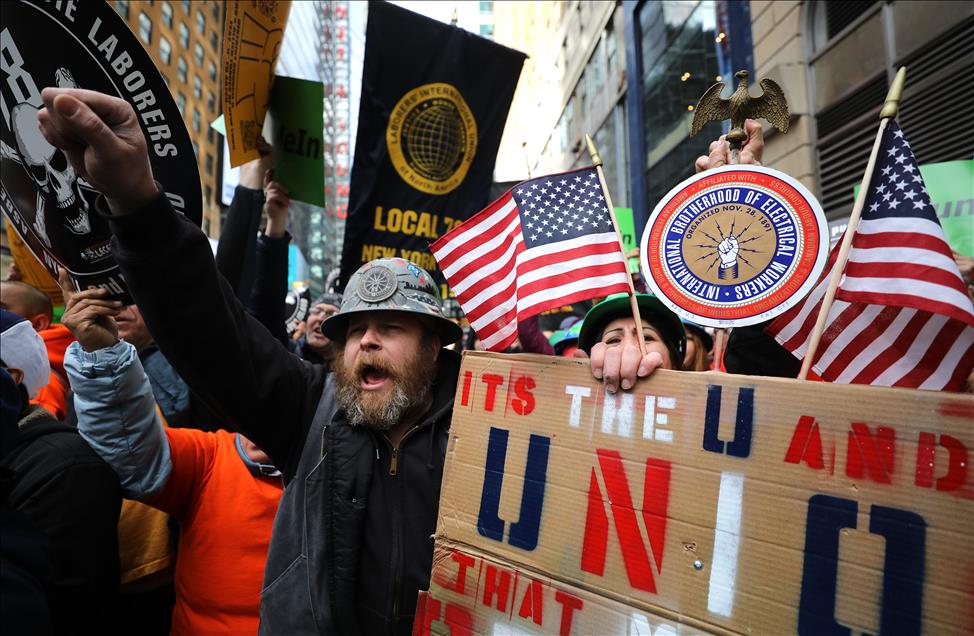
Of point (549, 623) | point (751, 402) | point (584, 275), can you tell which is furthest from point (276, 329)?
point (751, 402)

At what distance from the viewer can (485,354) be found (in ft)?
5.86

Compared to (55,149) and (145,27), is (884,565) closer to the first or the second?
(55,149)

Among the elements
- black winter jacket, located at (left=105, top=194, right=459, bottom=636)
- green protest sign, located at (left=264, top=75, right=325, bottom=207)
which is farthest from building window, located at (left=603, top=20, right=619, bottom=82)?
black winter jacket, located at (left=105, top=194, right=459, bottom=636)

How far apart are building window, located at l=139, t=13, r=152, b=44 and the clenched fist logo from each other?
3583 centimetres

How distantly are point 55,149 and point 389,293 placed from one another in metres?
1.14

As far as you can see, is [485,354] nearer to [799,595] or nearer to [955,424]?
[799,595]

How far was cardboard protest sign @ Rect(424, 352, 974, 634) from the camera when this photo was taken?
1171 millimetres

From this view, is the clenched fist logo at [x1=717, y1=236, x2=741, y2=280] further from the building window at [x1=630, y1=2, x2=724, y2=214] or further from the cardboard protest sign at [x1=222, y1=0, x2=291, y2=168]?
the building window at [x1=630, y1=2, x2=724, y2=214]

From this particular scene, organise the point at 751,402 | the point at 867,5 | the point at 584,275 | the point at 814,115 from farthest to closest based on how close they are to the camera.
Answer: the point at 814,115, the point at 867,5, the point at 584,275, the point at 751,402

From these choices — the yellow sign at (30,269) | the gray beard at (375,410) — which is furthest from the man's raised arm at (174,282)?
the yellow sign at (30,269)

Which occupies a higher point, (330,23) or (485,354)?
(330,23)

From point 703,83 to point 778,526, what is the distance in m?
11.6

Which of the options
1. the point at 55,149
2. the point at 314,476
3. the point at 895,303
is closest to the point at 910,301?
the point at 895,303

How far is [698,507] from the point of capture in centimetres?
136
